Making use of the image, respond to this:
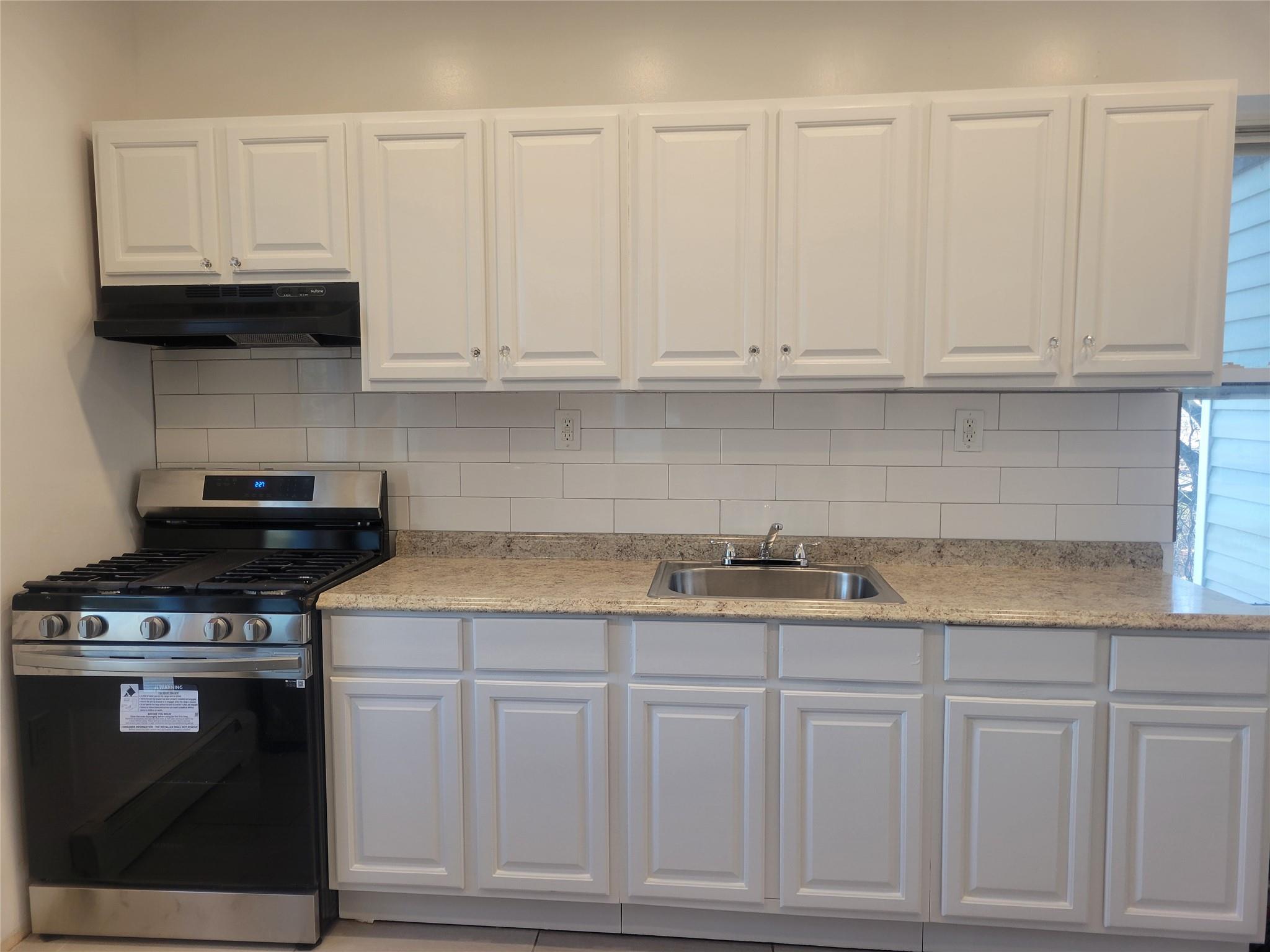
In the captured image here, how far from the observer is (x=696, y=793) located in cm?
191

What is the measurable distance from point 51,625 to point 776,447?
→ 198 cm

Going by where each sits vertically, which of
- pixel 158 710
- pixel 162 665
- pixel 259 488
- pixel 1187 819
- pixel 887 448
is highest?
pixel 887 448

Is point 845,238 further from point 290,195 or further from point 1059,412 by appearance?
point 290,195

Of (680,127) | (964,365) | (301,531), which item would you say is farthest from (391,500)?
(964,365)

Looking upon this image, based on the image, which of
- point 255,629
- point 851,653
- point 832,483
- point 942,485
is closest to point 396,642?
point 255,629

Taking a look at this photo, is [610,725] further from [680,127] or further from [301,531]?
[680,127]

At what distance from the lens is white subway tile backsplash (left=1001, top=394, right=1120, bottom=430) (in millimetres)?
2312

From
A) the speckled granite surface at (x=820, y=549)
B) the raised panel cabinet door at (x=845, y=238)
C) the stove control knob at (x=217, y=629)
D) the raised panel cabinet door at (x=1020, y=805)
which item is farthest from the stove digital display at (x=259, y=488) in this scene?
the raised panel cabinet door at (x=1020, y=805)

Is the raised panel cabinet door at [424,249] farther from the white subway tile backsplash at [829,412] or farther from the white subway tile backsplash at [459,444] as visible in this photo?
the white subway tile backsplash at [829,412]

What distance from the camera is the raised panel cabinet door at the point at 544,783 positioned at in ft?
6.34

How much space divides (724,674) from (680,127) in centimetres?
140

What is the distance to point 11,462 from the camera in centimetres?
197

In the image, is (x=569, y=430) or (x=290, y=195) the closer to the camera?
(x=290, y=195)

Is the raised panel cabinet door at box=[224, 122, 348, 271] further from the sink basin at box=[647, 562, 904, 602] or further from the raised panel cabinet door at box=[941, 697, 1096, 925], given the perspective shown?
the raised panel cabinet door at box=[941, 697, 1096, 925]
